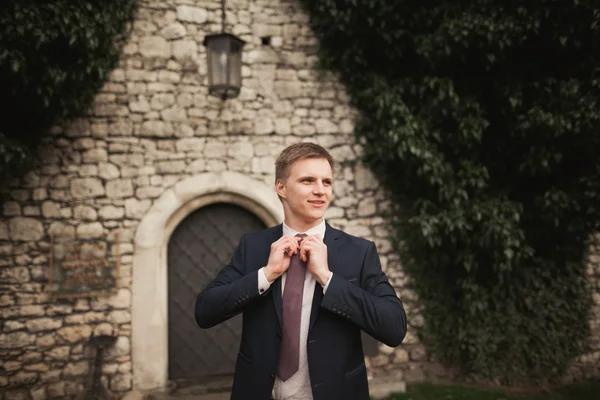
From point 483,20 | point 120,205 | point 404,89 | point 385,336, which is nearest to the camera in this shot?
point 385,336

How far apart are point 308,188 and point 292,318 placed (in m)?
0.47

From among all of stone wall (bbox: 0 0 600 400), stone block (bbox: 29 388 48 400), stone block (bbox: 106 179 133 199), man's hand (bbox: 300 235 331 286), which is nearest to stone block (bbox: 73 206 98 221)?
stone wall (bbox: 0 0 600 400)

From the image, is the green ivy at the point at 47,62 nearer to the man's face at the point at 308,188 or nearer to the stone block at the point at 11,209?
the stone block at the point at 11,209

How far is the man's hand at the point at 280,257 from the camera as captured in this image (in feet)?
4.70

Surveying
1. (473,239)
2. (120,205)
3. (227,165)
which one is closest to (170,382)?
(120,205)

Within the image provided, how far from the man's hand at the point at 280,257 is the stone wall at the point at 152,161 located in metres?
3.16

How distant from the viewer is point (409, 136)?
430cm

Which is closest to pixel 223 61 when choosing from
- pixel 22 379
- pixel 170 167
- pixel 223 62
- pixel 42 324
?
pixel 223 62

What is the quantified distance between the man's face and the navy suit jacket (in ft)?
0.58

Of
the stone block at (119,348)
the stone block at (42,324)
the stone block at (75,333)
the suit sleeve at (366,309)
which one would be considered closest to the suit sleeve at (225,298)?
the suit sleeve at (366,309)

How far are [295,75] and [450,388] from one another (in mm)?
3843

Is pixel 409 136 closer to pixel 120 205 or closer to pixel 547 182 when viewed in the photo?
pixel 547 182

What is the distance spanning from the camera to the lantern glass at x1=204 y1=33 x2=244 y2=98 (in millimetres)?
4188

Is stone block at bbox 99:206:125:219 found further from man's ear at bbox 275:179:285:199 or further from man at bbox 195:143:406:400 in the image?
man's ear at bbox 275:179:285:199
